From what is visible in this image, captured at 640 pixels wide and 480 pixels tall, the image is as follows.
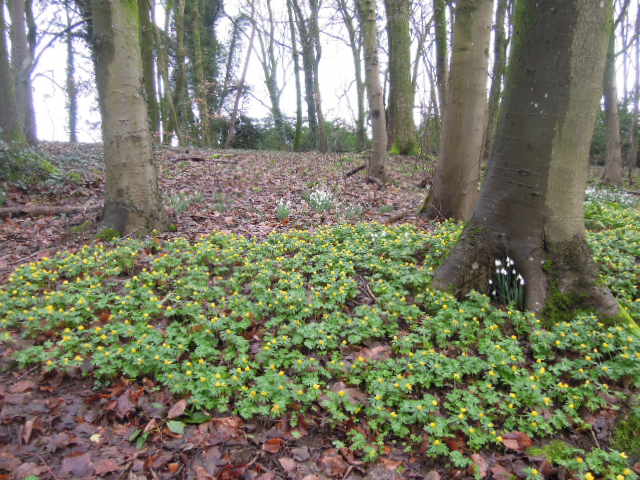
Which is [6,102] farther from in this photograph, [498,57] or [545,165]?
[498,57]

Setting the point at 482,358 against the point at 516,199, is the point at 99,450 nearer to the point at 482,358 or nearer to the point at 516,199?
the point at 482,358

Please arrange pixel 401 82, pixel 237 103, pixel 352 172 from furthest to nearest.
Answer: pixel 237 103, pixel 401 82, pixel 352 172

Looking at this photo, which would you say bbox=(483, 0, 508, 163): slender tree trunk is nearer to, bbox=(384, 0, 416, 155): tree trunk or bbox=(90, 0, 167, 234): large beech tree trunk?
bbox=(384, 0, 416, 155): tree trunk

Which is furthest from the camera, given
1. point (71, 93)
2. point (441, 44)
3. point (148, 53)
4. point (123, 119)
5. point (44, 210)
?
point (71, 93)

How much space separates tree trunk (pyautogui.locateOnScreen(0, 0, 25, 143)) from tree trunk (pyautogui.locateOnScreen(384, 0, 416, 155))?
10110 mm

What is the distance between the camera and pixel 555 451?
7.75 ft

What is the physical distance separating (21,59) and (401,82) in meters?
11.5

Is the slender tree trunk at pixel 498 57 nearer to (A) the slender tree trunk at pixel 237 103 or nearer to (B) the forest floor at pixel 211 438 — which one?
(B) the forest floor at pixel 211 438

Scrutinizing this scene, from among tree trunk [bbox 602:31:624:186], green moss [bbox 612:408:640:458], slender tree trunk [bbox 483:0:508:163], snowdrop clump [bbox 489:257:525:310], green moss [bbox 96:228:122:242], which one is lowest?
green moss [bbox 612:408:640:458]

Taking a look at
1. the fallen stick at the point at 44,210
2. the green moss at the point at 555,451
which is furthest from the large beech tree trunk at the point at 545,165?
the fallen stick at the point at 44,210

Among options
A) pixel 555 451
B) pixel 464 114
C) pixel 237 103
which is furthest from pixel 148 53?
pixel 555 451

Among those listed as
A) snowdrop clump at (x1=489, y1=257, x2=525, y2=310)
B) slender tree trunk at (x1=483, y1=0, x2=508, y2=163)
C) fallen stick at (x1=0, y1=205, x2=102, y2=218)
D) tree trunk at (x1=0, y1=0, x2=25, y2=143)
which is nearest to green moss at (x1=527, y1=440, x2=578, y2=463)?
snowdrop clump at (x1=489, y1=257, x2=525, y2=310)

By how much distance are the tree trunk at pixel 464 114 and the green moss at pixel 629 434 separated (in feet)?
12.2

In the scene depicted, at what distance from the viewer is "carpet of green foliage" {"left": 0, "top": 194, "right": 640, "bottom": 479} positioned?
2592 millimetres
